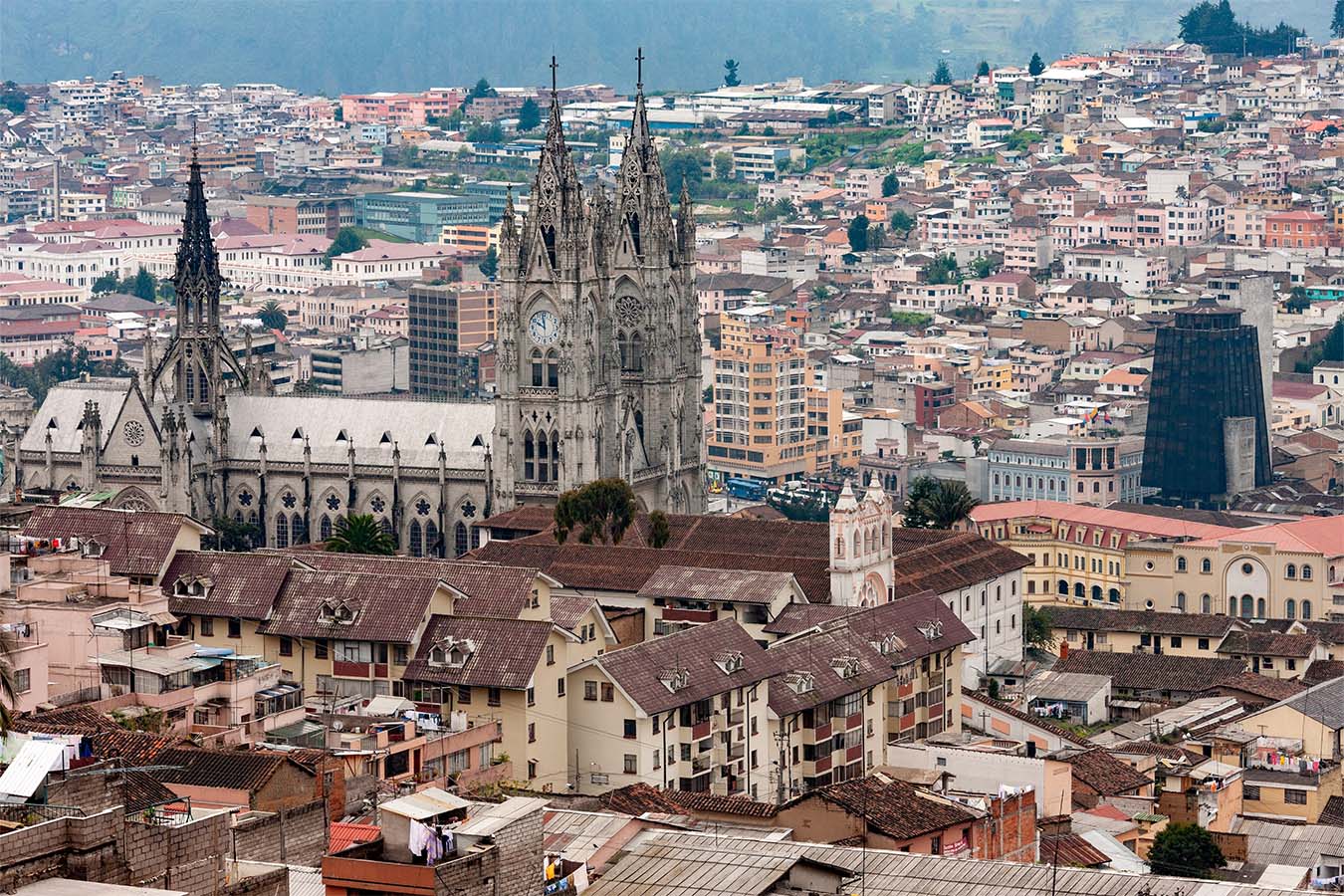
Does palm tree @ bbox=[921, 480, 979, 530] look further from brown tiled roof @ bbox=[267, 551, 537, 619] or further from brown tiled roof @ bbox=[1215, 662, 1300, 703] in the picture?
brown tiled roof @ bbox=[267, 551, 537, 619]

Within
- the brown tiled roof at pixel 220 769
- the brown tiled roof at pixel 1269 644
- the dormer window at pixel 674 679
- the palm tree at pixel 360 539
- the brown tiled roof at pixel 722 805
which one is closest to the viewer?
the brown tiled roof at pixel 220 769

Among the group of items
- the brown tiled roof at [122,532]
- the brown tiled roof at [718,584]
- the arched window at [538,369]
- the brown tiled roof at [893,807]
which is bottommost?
the brown tiled roof at [893,807]

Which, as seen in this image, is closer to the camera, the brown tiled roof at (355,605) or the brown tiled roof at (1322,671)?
the brown tiled roof at (355,605)

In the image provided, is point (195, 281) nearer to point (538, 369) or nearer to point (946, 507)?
point (538, 369)

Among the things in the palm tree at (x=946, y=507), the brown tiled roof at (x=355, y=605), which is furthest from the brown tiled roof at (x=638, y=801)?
the palm tree at (x=946, y=507)

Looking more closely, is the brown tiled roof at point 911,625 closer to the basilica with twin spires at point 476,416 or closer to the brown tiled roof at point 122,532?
the brown tiled roof at point 122,532

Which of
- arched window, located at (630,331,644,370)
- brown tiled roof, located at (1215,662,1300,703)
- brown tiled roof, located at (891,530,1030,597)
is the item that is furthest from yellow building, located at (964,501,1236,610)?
brown tiled roof, located at (1215,662,1300,703)

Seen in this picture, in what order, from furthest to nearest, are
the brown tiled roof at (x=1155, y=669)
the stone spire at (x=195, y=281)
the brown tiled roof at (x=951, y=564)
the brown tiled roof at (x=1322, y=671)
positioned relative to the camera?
the stone spire at (x=195, y=281), the brown tiled roof at (x=1322, y=671), the brown tiled roof at (x=1155, y=669), the brown tiled roof at (x=951, y=564)

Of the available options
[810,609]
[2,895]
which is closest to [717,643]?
[810,609]

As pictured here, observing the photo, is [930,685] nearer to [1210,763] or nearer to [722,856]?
[1210,763]
